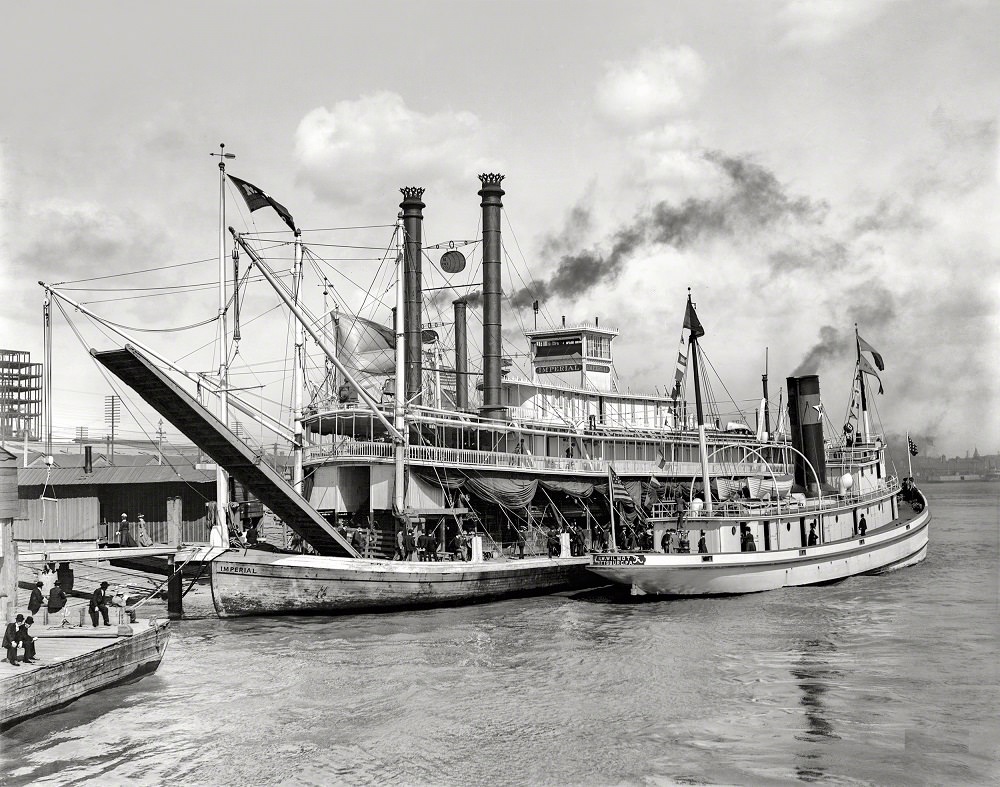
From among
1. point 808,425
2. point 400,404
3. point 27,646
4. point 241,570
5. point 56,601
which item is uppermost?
point 400,404

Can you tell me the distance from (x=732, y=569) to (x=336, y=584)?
14364 mm

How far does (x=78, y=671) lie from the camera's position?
1956cm

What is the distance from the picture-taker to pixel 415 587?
1280 inches

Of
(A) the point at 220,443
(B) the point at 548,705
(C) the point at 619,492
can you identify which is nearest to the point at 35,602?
(A) the point at 220,443

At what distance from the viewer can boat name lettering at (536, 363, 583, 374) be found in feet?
174

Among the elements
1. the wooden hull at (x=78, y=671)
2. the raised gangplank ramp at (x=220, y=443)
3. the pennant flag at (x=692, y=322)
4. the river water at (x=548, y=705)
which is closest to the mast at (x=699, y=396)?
the pennant flag at (x=692, y=322)

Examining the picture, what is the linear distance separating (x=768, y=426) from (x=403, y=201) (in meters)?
27.1

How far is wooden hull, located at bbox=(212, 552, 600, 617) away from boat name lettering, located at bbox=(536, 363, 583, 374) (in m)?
20.4

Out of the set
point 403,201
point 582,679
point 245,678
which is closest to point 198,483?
point 403,201

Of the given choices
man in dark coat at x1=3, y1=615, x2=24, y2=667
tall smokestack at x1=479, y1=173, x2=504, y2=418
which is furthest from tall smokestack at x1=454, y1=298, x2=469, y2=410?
man in dark coat at x1=3, y1=615, x2=24, y2=667

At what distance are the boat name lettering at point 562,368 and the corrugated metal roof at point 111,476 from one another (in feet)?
63.0

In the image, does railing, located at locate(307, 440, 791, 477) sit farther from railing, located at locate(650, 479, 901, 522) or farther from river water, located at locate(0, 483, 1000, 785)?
river water, located at locate(0, 483, 1000, 785)

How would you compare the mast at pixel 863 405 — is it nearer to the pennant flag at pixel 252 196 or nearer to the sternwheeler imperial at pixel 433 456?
the sternwheeler imperial at pixel 433 456

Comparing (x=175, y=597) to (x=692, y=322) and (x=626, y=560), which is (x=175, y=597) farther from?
(x=692, y=322)
